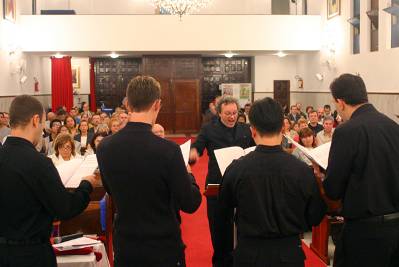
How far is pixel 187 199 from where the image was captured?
2826 mm

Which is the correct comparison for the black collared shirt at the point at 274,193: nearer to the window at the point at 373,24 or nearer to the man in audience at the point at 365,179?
the man in audience at the point at 365,179

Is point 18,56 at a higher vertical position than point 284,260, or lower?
higher

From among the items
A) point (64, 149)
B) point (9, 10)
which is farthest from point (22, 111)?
point (9, 10)

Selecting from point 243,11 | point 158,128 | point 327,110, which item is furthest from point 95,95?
point 158,128

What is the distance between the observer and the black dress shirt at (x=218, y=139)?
5.11 m

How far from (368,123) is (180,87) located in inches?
713

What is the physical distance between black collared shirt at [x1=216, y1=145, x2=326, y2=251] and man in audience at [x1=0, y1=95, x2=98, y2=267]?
38.8 inches

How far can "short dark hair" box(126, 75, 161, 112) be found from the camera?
2.86 metres

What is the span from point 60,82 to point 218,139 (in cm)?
1572

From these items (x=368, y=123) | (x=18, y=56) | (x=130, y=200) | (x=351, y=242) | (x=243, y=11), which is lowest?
(x=351, y=242)

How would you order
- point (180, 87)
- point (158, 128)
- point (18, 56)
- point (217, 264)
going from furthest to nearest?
point (180, 87) < point (18, 56) < point (158, 128) < point (217, 264)

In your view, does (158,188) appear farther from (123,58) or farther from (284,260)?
(123,58)

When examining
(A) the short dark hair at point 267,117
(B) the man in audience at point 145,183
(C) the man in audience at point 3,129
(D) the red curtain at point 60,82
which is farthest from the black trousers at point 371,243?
(D) the red curtain at point 60,82

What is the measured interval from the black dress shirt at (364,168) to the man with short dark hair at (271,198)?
35 centimetres
